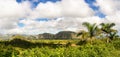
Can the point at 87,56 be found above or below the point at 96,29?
below

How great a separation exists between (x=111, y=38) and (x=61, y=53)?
115 ft

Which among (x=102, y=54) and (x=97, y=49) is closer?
(x=102, y=54)

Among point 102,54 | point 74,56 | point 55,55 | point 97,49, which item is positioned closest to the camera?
point 55,55

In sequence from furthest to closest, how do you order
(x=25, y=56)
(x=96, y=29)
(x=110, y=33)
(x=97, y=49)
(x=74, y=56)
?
(x=110, y=33)
(x=96, y=29)
(x=97, y=49)
(x=74, y=56)
(x=25, y=56)

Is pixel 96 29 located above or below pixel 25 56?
above

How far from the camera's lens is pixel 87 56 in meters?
23.0

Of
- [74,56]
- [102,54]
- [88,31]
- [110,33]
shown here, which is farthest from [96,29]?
[74,56]

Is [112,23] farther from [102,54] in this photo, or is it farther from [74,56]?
[74,56]

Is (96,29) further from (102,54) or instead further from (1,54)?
(1,54)

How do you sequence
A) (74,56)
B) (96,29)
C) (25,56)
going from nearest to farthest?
(25,56)
(74,56)
(96,29)

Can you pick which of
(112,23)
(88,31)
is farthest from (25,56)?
(112,23)

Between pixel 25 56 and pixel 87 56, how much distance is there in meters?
6.26

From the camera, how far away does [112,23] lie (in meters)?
51.6

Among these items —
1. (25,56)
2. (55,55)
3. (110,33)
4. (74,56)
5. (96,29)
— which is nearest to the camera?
(25,56)
